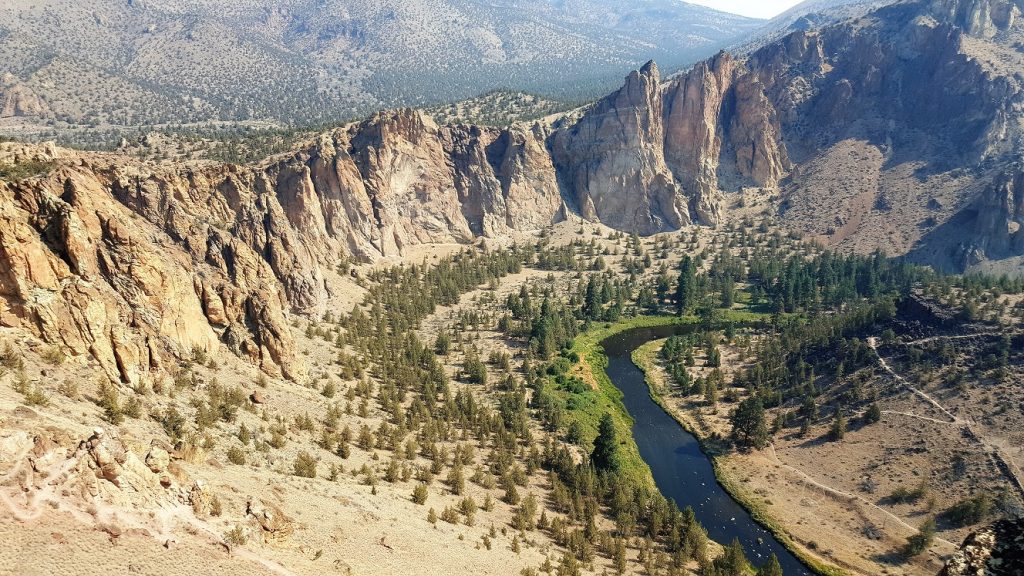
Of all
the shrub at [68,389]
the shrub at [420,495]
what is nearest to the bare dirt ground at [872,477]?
the shrub at [420,495]

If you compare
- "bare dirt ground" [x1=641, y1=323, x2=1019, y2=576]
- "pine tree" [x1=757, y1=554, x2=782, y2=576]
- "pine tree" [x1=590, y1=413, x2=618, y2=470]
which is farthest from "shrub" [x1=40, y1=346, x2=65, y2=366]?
"bare dirt ground" [x1=641, y1=323, x2=1019, y2=576]

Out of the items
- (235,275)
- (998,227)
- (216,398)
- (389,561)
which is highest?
(998,227)

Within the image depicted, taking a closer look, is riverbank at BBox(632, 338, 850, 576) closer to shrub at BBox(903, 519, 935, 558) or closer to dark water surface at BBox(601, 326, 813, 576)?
dark water surface at BBox(601, 326, 813, 576)

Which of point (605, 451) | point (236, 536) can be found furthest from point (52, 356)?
point (605, 451)

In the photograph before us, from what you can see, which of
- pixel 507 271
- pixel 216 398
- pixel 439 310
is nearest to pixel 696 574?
pixel 216 398

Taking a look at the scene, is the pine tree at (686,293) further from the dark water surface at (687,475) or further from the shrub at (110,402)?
the shrub at (110,402)

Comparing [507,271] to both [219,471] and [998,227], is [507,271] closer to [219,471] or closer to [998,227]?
[219,471]
